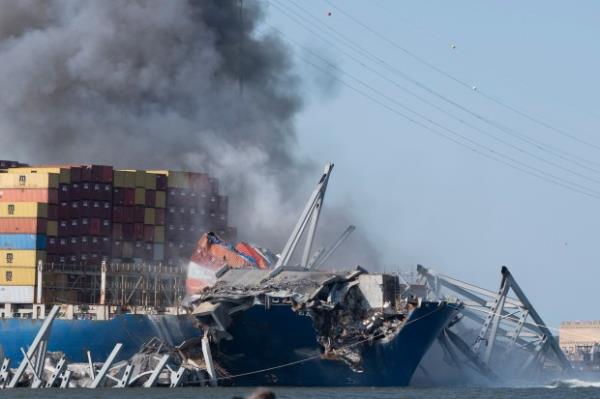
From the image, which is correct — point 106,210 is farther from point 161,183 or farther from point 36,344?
point 36,344

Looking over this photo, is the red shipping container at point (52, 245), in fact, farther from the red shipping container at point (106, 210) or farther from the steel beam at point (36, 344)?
the steel beam at point (36, 344)

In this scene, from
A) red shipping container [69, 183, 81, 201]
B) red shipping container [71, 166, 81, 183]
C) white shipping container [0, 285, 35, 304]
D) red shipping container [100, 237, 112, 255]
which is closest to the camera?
white shipping container [0, 285, 35, 304]

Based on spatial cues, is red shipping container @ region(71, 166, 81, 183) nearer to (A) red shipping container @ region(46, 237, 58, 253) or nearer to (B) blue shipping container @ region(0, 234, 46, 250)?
(A) red shipping container @ region(46, 237, 58, 253)

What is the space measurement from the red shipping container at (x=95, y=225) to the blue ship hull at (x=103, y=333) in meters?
13.2

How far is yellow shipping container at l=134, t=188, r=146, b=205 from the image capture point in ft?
350

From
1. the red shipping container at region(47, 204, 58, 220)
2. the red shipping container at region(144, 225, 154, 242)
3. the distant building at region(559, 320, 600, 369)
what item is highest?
the red shipping container at region(47, 204, 58, 220)

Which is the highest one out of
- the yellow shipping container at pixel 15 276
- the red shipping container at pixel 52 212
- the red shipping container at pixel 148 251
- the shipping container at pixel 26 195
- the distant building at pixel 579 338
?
the shipping container at pixel 26 195

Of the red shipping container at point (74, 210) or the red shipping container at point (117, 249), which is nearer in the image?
the red shipping container at point (74, 210)

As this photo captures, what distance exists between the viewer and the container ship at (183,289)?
84375mm

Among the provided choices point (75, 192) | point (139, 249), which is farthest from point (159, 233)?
point (75, 192)

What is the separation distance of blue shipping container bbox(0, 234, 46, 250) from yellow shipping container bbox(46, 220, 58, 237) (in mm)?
1089

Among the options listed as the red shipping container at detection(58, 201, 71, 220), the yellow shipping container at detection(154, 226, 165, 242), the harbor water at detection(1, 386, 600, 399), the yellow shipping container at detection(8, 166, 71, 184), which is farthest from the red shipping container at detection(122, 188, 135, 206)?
the harbor water at detection(1, 386, 600, 399)

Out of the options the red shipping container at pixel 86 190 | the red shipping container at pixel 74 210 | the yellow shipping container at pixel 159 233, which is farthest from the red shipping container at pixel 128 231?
the red shipping container at pixel 74 210

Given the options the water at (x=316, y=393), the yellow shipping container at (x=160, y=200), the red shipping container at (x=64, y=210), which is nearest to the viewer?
the water at (x=316, y=393)
